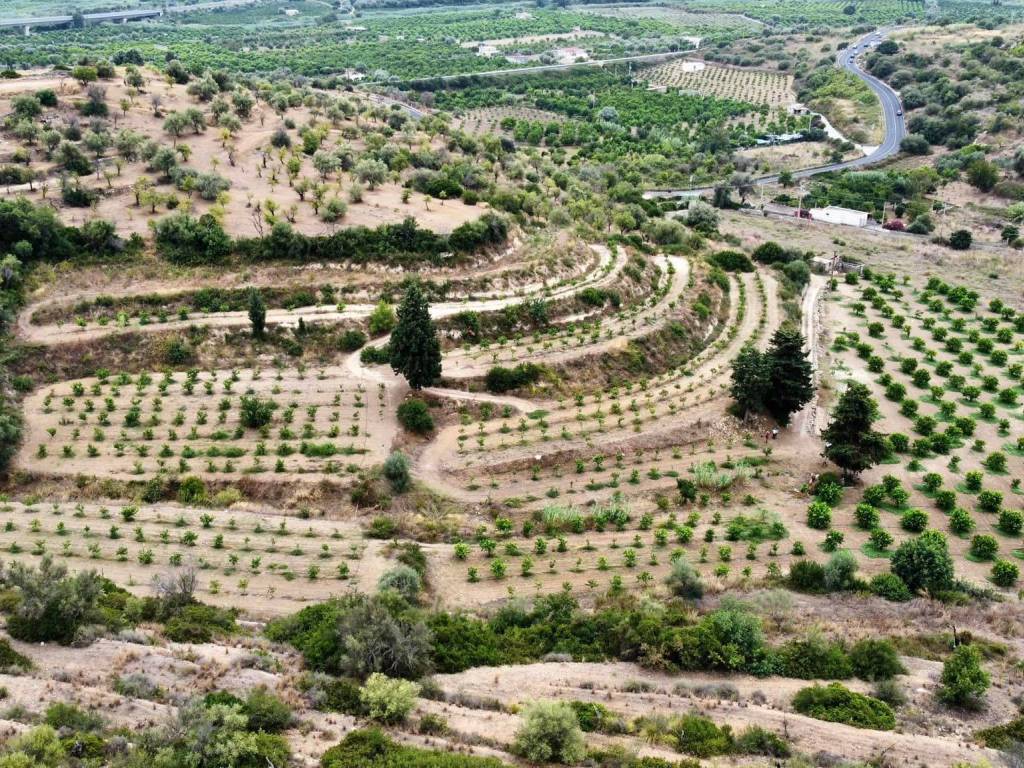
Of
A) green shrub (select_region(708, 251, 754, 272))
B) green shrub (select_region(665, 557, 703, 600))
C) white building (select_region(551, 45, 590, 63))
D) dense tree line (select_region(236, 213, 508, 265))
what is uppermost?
white building (select_region(551, 45, 590, 63))

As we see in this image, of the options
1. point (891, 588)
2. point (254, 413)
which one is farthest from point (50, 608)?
point (891, 588)

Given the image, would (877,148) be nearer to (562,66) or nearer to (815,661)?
(562,66)

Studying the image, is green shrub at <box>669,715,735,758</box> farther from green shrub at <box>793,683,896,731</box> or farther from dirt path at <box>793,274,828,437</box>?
dirt path at <box>793,274,828,437</box>

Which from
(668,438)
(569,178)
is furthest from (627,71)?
(668,438)

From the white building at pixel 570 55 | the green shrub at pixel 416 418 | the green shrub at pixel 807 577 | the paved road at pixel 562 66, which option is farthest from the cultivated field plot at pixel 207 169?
the white building at pixel 570 55

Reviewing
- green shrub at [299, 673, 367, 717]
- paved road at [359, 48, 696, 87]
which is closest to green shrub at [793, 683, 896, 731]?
green shrub at [299, 673, 367, 717]

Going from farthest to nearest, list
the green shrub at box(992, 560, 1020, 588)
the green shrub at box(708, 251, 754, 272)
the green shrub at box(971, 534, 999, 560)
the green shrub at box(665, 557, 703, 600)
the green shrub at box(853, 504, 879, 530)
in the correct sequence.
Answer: the green shrub at box(708, 251, 754, 272) < the green shrub at box(853, 504, 879, 530) < the green shrub at box(971, 534, 999, 560) < the green shrub at box(992, 560, 1020, 588) < the green shrub at box(665, 557, 703, 600)
